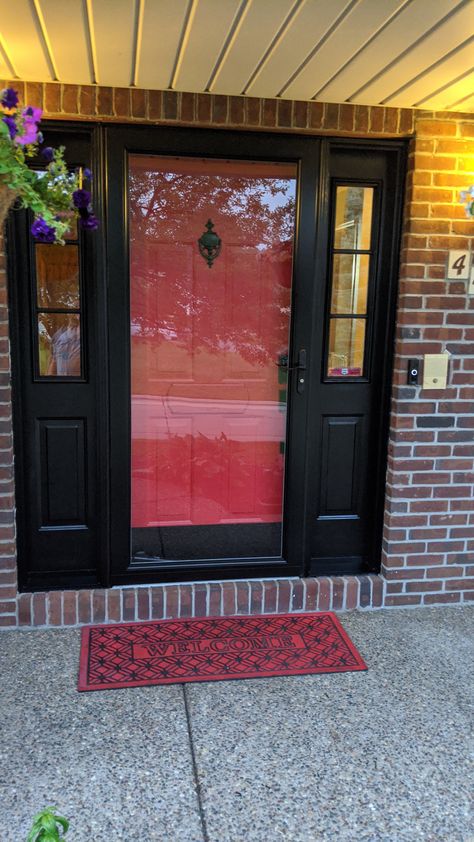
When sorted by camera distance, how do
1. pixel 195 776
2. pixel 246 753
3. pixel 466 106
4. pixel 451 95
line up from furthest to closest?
pixel 466 106, pixel 451 95, pixel 246 753, pixel 195 776

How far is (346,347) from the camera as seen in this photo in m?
3.21

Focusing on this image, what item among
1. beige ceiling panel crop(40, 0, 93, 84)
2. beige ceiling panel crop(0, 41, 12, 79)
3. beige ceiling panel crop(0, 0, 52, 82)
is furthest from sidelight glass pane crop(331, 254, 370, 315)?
Result: beige ceiling panel crop(0, 41, 12, 79)

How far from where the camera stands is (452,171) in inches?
118

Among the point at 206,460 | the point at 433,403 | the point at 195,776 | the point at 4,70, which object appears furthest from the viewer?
the point at 206,460

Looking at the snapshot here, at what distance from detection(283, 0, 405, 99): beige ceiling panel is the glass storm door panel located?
40 centimetres

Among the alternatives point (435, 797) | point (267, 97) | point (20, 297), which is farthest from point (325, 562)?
point (267, 97)

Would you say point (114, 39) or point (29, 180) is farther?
point (114, 39)

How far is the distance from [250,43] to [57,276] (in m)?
1.31

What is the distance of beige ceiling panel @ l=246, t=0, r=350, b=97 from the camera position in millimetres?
2076

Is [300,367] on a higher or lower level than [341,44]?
lower

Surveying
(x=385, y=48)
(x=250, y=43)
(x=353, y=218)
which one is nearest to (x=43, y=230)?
(x=250, y=43)

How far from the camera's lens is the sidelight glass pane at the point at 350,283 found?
10.3ft

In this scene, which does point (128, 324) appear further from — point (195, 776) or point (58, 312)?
point (195, 776)

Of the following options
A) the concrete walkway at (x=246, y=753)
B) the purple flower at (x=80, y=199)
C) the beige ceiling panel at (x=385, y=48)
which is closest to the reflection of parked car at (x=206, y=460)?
the concrete walkway at (x=246, y=753)
